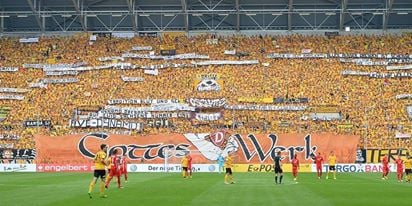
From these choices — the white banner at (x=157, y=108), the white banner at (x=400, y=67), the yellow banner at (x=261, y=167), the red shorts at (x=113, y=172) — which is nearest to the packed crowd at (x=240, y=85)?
the white banner at (x=157, y=108)

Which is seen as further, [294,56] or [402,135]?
[294,56]

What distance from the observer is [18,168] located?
190 feet

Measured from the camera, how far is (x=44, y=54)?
75.7 meters

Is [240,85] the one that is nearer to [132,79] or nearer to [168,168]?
[132,79]

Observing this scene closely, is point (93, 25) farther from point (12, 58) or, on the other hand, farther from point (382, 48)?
point (382, 48)

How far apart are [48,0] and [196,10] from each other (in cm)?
1560

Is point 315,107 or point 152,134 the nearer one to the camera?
point 152,134

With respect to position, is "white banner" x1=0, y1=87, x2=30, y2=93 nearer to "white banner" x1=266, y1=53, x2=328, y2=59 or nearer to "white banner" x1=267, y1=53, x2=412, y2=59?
"white banner" x1=266, y1=53, x2=328, y2=59

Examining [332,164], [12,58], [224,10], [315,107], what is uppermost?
[224,10]

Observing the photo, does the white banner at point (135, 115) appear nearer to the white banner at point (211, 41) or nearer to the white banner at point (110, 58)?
the white banner at point (110, 58)

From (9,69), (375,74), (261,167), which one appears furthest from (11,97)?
(375,74)

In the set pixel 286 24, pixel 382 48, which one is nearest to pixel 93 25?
pixel 286 24

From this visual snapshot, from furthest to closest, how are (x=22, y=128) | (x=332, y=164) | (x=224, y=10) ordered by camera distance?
1. (x=224, y=10)
2. (x=22, y=128)
3. (x=332, y=164)

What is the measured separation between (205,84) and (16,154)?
68.1ft
